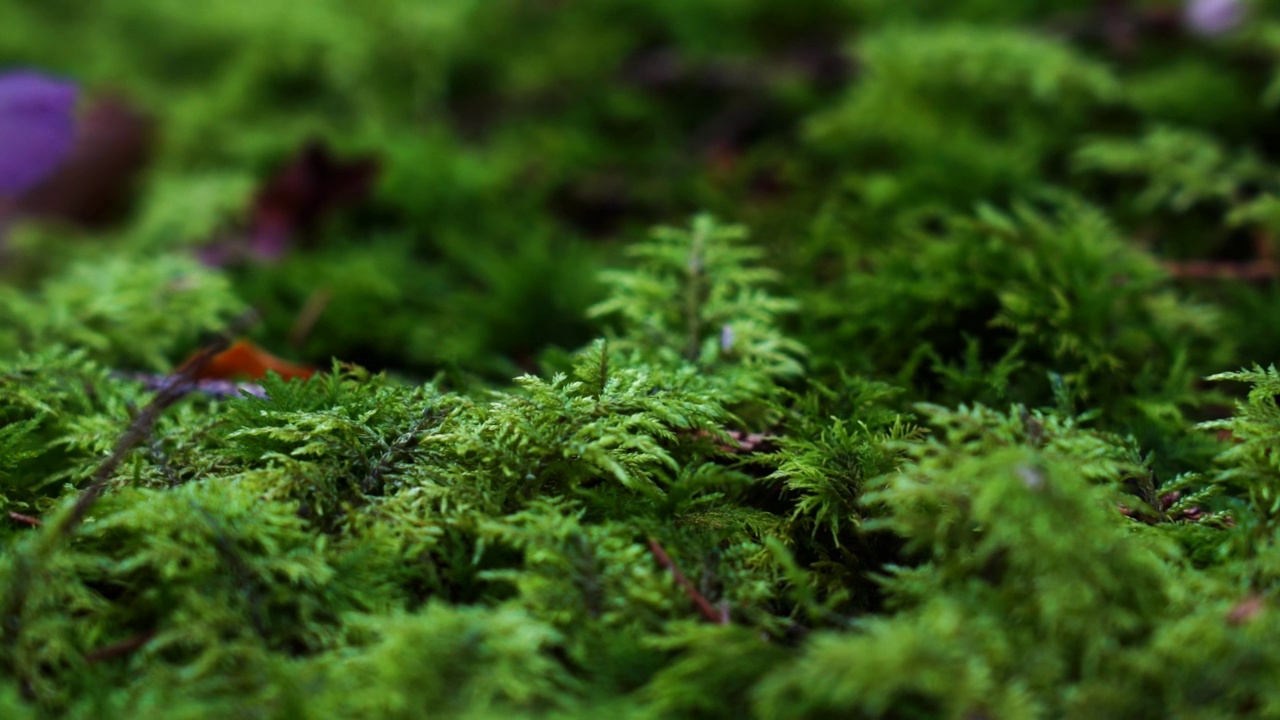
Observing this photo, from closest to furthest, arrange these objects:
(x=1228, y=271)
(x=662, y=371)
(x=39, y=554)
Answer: (x=39, y=554)
(x=662, y=371)
(x=1228, y=271)

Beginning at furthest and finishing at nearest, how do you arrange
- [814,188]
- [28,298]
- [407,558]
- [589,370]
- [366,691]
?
1. [814,188]
2. [28,298]
3. [589,370]
4. [407,558]
5. [366,691]

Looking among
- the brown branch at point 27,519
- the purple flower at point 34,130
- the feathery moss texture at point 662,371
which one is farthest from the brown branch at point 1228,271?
the purple flower at point 34,130

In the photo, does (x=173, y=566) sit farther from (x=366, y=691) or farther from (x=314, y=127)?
(x=314, y=127)

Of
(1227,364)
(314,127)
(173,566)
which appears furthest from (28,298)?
(1227,364)

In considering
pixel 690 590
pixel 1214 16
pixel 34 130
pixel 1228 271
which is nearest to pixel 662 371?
pixel 690 590

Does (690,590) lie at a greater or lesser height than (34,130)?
lesser

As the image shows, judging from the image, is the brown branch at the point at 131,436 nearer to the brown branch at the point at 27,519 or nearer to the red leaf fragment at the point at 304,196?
the brown branch at the point at 27,519

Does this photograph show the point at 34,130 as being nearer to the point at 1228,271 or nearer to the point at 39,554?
the point at 39,554
